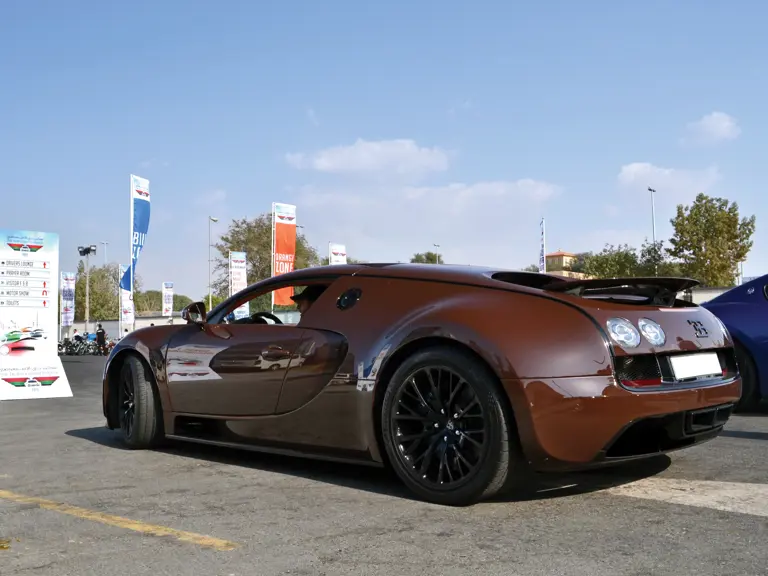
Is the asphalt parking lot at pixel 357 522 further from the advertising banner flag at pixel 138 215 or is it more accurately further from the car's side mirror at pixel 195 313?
the advertising banner flag at pixel 138 215

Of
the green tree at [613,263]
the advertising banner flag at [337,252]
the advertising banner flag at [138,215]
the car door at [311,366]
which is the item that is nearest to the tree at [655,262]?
the green tree at [613,263]

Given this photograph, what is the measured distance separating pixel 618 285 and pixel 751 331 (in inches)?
158

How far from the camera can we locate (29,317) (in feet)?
39.3

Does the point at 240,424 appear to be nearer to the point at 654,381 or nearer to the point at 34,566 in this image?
the point at 34,566

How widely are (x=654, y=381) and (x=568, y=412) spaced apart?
46 cm

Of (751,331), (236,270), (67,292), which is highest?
(236,270)

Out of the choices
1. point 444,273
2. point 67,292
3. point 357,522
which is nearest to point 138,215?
point 444,273

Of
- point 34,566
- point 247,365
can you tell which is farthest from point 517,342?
point 34,566

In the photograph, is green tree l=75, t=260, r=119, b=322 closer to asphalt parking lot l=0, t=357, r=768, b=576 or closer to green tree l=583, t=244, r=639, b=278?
green tree l=583, t=244, r=639, b=278

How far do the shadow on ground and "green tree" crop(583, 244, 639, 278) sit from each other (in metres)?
50.6

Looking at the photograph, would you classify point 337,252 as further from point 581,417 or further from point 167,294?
point 581,417

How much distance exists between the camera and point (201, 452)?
5473mm

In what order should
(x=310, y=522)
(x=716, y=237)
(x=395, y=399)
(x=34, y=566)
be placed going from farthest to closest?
(x=716, y=237) → (x=395, y=399) → (x=310, y=522) → (x=34, y=566)

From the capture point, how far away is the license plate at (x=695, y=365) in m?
3.65
